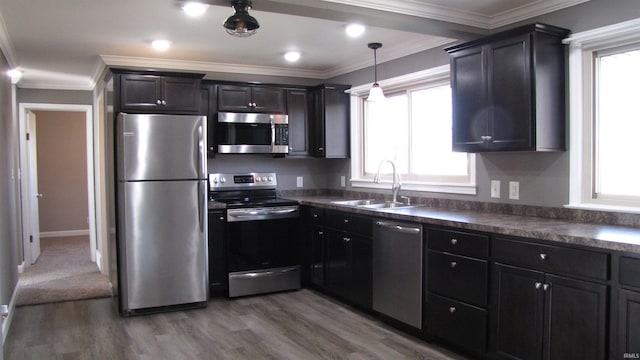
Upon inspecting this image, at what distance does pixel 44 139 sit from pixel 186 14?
656cm

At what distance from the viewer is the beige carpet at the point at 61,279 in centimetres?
479

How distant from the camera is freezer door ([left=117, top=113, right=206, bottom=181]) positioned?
13.4 feet

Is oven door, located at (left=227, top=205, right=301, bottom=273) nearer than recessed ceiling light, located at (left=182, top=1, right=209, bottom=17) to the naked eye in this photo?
No

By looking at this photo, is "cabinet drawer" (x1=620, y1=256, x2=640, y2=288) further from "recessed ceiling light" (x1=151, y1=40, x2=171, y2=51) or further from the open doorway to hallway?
the open doorway to hallway

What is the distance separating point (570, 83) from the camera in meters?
3.10

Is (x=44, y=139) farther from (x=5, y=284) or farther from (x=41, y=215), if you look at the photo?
(x=5, y=284)

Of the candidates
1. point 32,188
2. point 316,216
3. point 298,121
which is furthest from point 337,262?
point 32,188

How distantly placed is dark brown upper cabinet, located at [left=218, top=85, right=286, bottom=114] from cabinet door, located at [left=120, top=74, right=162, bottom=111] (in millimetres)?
709

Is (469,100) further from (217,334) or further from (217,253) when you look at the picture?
(217,253)

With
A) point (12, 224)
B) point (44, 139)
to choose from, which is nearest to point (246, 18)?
point (12, 224)

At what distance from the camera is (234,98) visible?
197 inches

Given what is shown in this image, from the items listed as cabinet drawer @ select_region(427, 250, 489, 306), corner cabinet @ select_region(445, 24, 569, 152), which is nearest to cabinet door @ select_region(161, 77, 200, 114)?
corner cabinet @ select_region(445, 24, 569, 152)

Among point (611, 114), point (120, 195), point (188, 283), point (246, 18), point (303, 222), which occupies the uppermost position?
point (246, 18)

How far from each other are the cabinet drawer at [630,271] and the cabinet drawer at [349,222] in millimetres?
1934
